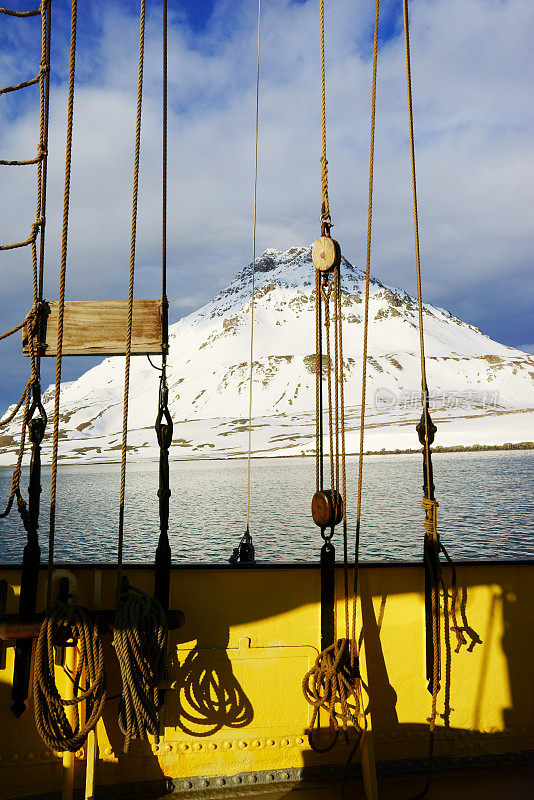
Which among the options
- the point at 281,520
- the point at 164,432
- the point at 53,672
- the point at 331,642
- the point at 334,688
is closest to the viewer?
the point at 53,672

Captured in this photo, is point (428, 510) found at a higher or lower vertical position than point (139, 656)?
higher

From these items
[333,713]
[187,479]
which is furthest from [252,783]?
[187,479]

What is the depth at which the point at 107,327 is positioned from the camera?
8.49 feet

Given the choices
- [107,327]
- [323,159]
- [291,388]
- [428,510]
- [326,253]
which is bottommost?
[428,510]

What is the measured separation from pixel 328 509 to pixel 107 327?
1.34 m

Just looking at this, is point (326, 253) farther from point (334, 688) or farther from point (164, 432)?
point (334, 688)

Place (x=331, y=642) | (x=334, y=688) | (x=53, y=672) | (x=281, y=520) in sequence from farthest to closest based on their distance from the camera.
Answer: (x=281, y=520) → (x=331, y=642) → (x=334, y=688) → (x=53, y=672)

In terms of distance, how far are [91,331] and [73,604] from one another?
47.8 inches

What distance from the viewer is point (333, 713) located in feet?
7.82

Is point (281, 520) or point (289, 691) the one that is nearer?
point (289, 691)

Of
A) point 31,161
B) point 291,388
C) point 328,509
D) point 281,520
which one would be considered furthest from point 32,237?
point 291,388

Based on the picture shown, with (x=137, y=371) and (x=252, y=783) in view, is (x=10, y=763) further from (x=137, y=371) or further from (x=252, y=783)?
(x=137, y=371)

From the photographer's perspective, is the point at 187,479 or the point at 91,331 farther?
the point at 187,479

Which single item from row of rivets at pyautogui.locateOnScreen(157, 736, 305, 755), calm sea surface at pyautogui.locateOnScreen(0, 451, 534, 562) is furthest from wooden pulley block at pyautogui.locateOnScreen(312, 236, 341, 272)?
calm sea surface at pyautogui.locateOnScreen(0, 451, 534, 562)
